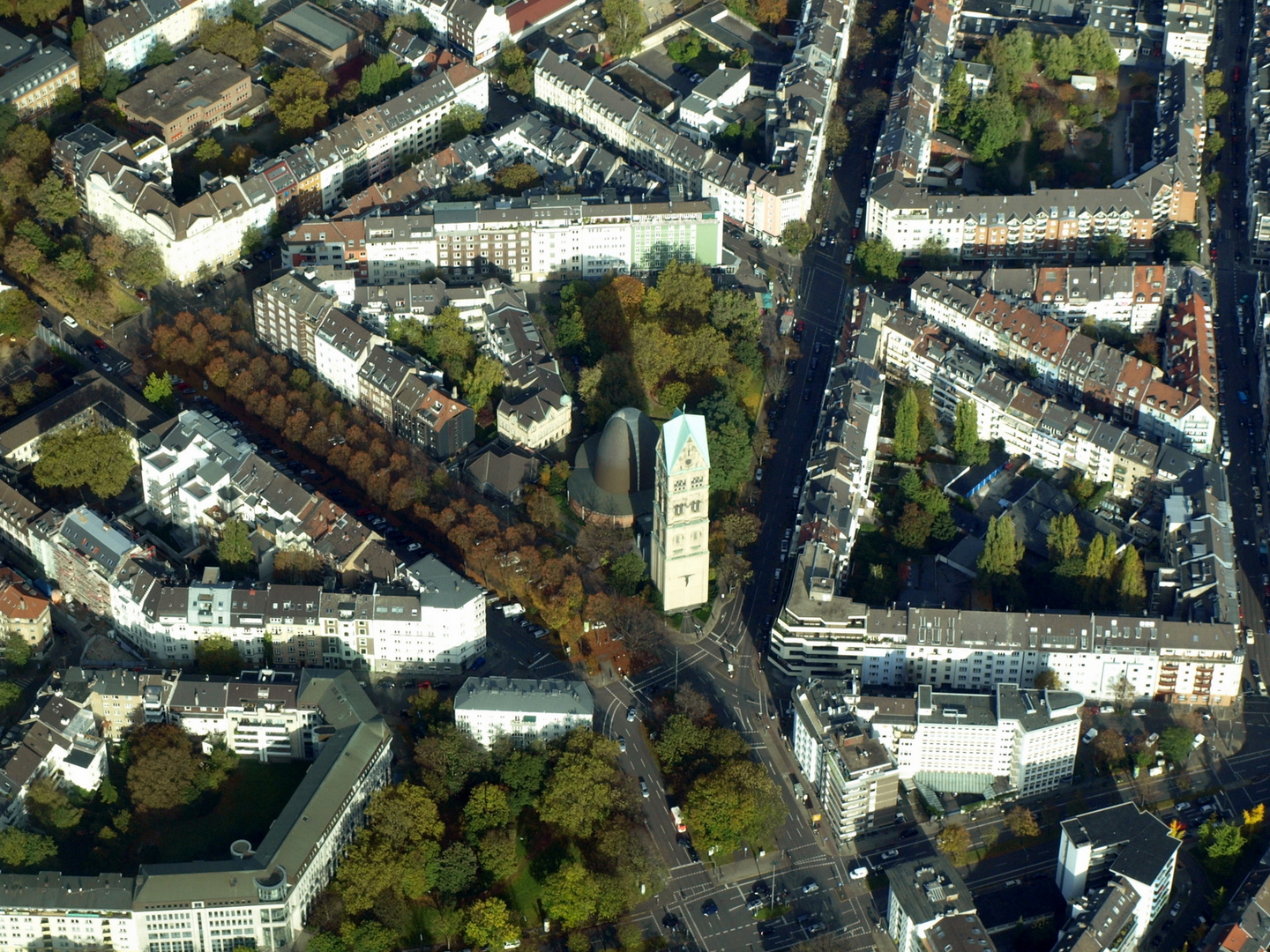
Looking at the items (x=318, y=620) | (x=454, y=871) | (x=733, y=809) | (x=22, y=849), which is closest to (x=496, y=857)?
(x=454, y=871)

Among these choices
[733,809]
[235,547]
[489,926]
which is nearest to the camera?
[489,926]

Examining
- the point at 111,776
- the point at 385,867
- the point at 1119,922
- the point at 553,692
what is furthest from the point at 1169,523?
the point at 111,776

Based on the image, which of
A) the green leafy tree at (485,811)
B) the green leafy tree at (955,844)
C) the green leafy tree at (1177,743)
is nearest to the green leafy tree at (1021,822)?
the green leafy tree at (955,844)

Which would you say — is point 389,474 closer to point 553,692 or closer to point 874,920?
point 553,692

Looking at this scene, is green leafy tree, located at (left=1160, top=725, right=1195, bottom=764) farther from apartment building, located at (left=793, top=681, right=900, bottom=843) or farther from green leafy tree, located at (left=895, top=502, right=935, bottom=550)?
green leafy tree, located at (left=895, top=502, right=935, bottom=550)

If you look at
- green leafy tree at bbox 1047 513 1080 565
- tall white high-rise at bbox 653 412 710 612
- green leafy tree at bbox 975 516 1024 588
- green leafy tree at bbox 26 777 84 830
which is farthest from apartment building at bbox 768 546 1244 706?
green leafy tree at bbox 26 777 84 830

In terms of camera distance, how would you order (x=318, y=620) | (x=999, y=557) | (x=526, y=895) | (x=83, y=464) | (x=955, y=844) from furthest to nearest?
(x=83, y=464) → (x=999, y=557) → (x=318, y=620) → (x=955, y=844) → (x=526, y=895)

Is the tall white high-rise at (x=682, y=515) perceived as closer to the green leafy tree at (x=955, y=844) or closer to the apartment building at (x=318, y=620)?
the apartment building at (x=318, y=620)

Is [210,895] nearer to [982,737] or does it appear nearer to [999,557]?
[982,737]
